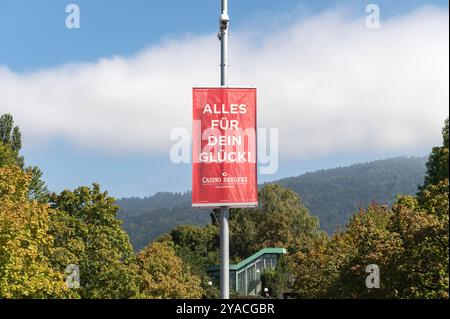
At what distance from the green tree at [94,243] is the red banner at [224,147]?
2030 cm

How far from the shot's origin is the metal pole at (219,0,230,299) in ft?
52.0

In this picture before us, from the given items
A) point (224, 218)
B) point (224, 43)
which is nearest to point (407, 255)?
point (224, 218)

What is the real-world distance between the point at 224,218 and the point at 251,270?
57727mm

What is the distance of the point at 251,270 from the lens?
73.2 m

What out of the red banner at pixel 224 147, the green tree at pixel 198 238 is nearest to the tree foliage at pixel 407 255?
the red banner at pixel 224 147

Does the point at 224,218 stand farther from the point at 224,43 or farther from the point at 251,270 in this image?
the point at 251,270

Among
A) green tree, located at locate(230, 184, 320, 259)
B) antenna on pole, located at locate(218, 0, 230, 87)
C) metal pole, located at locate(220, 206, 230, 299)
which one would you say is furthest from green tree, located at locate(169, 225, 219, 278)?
antenna on pole, located at locate(218, 0, 230, 87)

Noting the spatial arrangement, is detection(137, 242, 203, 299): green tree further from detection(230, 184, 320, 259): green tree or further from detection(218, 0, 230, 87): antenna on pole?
detection(230, 184, 320, 259): green tree

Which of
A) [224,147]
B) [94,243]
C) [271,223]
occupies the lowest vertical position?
[94,243]

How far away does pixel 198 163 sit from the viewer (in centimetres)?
1631

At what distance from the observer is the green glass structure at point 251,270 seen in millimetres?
71031
